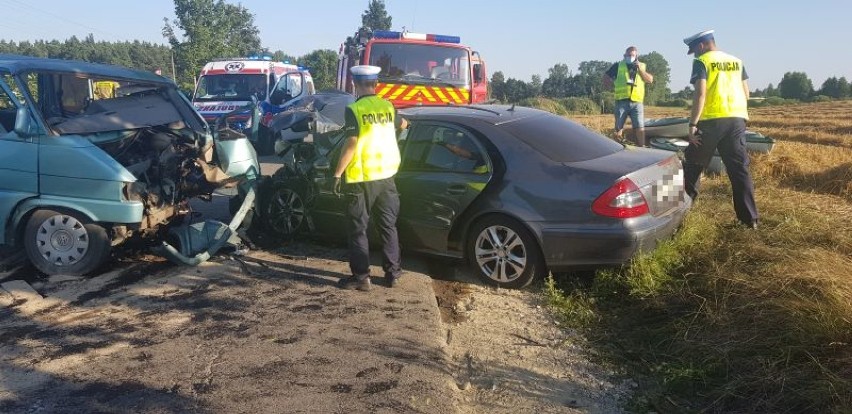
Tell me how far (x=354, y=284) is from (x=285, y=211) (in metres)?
1.53

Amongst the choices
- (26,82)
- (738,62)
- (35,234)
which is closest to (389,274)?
(35,234)

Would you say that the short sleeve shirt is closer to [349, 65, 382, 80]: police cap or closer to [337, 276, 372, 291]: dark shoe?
[349, 65, 382, 80]: police cap

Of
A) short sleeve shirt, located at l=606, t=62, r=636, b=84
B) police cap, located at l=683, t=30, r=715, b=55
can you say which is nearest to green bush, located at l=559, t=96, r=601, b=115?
short sleeve shirt, located at l=606, t=62, r=636, b=84

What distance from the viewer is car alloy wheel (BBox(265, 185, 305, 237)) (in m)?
5.87

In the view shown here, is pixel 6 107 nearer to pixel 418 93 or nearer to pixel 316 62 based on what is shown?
pixel 418 93

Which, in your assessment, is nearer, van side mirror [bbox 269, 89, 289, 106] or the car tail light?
the car tail light

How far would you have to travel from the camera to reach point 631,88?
9.39 meters

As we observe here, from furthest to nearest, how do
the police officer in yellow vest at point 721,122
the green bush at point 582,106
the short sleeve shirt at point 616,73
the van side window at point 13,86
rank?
the green bush at point 582,106
the short sleeve shirt at point 616,73
the police officer in yellow vest at point 721,122
the van side window at point 13,86

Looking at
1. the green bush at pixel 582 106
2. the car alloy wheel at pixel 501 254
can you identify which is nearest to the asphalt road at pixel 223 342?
the car alloy wheel at pixel 501 254

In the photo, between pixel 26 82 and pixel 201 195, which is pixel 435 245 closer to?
pixel 201 195

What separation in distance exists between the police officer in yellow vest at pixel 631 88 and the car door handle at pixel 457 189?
5.26m

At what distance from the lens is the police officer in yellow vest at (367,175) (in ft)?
15.0

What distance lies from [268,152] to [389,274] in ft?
28.0

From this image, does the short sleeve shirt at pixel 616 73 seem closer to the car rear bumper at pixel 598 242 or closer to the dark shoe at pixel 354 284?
the car rear bumper at pixel 598 242
